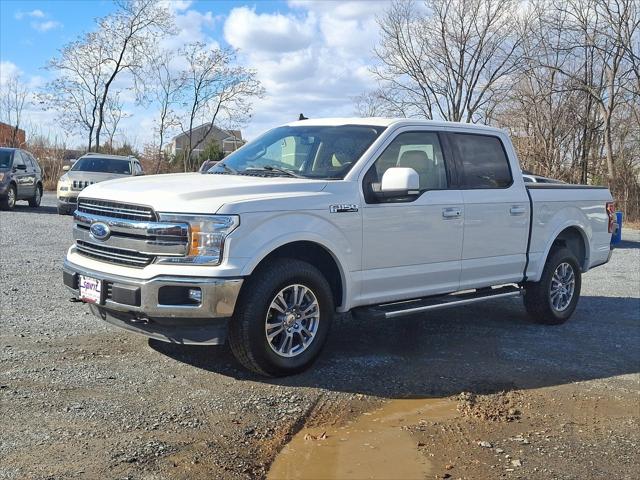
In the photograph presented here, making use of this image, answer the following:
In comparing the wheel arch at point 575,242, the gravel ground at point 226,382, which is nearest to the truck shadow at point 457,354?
the gravel ground at point 226,382

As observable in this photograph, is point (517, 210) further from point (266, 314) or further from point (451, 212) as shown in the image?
point (266, 314)

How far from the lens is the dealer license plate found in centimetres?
493

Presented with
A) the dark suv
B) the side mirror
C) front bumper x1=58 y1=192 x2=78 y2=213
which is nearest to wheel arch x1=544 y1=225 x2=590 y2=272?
the side mirror

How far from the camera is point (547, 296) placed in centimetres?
738

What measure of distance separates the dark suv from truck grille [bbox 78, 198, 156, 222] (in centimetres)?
1380

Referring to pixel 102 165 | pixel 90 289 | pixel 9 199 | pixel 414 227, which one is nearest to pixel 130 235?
pixel 90 289

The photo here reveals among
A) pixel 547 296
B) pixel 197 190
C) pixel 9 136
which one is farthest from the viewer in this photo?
pixel 9 136

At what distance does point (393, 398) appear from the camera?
491 cm

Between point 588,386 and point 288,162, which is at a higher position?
point 288,162

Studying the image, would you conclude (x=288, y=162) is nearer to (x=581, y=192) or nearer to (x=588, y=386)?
(x=588, y=386)

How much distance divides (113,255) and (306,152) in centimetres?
195

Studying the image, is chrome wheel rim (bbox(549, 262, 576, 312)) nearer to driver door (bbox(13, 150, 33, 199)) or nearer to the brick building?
driver door (bbox(13, 150, 33, 199))

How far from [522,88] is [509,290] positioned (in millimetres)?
27819

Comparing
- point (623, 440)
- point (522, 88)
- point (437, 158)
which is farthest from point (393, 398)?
point (522, 88)
